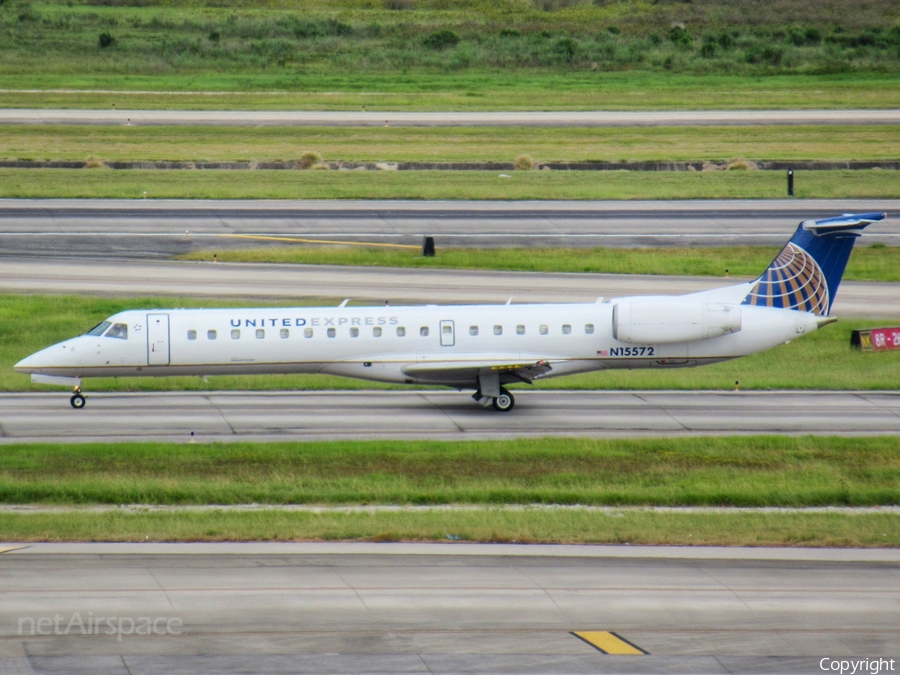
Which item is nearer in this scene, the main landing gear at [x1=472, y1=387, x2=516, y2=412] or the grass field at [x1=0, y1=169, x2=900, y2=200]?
the main landing gear at [x1=472, y1=387, x2=516, y2=412]

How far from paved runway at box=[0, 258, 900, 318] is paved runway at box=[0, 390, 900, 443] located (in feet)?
29.5

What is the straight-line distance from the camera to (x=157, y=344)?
102 ft

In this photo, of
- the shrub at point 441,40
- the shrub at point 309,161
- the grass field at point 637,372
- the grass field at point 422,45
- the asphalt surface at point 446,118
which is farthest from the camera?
the shrub at point 441,40

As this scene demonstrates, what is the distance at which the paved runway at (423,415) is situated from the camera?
29.2 metres

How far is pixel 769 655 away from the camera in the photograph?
50.0 feet

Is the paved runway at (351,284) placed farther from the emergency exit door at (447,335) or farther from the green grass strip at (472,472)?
the green grass strip at (472,472)

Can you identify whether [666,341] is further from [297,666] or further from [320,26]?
[320,26]

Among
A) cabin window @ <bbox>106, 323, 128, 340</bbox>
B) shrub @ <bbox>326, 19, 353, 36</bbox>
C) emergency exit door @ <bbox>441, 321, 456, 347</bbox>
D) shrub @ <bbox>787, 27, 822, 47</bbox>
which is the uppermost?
shrub @ <bbox>326, 19, 353, 36</bbox>

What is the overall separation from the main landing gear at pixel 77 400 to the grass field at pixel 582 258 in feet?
55.6

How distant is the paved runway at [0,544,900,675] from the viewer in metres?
15.0

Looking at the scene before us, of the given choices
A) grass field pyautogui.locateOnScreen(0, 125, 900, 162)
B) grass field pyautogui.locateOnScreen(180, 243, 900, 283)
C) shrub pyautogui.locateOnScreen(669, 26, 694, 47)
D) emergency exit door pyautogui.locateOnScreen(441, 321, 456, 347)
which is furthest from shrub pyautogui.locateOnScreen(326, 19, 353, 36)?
emergency exit door pyautogui.locateOnScreen(441, 321, 456, 347)

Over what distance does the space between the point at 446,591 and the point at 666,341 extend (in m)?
15.6

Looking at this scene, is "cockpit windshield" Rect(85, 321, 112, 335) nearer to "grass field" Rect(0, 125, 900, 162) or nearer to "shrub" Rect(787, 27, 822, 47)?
"grass field" Rect(0, 125, 900, 162)

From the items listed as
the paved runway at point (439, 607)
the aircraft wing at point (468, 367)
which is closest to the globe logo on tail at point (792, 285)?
the aircraft wing at point (468, 367)
